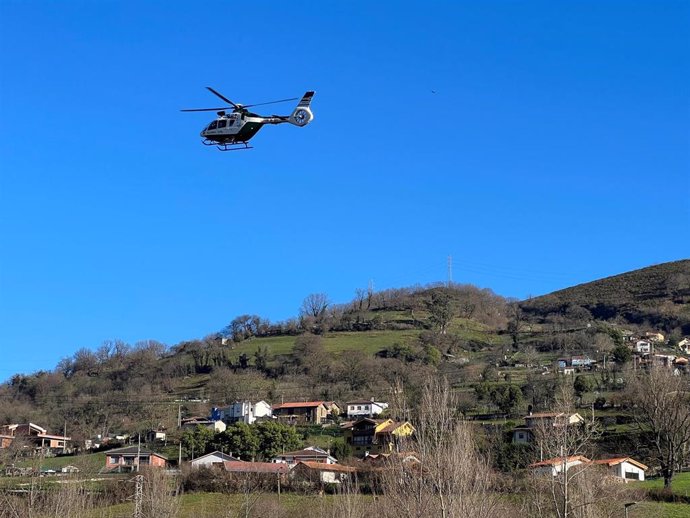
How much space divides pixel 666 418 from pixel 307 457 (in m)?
25.0

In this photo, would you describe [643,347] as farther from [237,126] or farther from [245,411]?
[237,126]

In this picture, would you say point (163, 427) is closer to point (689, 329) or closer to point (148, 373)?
point (148, 373)

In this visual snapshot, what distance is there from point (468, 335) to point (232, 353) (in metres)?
37.5

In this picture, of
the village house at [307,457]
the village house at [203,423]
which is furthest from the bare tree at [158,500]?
the village house at [203,423]

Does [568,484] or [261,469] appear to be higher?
[261,469]

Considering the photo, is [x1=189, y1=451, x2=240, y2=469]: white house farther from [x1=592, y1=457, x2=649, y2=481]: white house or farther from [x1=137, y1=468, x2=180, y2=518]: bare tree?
[x1=592, y1=457, x2=649, y2=481]: white house

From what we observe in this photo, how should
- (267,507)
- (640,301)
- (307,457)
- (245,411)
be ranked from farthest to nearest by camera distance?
(640,301), (245,411), (307,457), (267,507)

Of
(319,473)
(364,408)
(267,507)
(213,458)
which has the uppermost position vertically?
(364,408)

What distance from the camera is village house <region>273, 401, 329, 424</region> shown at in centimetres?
8894

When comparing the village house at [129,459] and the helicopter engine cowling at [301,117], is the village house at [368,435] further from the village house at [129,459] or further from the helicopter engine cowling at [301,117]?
the helicopter engine cowling at [301,117]

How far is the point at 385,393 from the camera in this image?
9869 centimetres

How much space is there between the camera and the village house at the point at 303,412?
88938 millimetres

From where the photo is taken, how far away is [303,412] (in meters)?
90.2

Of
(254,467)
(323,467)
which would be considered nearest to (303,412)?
(254,467)
